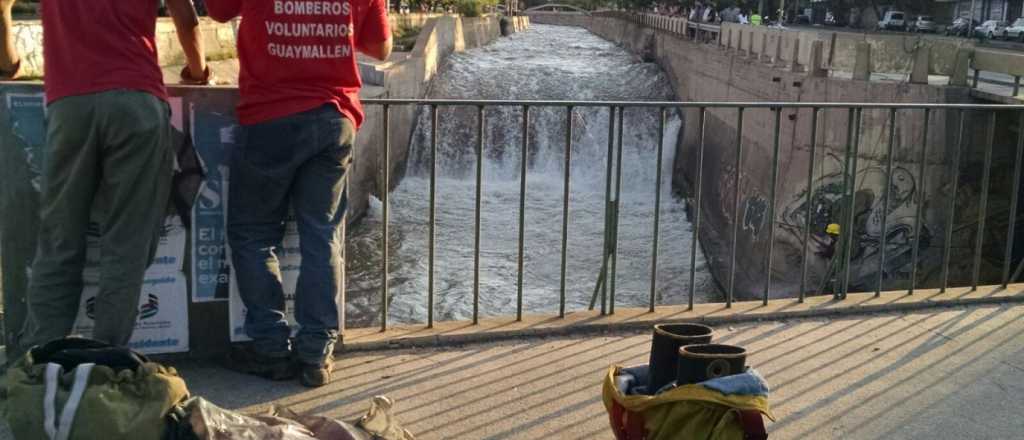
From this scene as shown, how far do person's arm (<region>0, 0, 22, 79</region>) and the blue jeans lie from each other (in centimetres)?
94

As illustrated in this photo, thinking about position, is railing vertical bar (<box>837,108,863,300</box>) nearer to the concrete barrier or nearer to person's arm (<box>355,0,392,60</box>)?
person's arm (<box>355,0,392,60</box>)

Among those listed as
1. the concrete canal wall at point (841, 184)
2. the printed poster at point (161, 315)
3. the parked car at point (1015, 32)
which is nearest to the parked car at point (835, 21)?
the parked car at point (1015, 32)

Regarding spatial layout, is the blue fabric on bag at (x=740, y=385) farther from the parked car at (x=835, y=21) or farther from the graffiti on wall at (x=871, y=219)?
the parked car at (x=835, y=21)

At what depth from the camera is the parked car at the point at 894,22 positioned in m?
61.8

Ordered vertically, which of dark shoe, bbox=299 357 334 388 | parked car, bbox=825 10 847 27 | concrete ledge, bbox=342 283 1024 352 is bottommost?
concrete ledge, bbox=342 283 1024 352

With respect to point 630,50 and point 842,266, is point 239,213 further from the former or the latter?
point 630,50

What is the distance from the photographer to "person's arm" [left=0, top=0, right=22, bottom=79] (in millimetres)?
3915

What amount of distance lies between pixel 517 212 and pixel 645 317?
18418mm

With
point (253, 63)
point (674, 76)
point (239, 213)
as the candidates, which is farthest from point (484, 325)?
point (674, 76)

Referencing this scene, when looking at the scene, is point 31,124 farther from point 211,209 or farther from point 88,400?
point 88,400

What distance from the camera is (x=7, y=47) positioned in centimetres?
409

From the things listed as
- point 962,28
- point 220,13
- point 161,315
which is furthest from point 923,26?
point 161,315

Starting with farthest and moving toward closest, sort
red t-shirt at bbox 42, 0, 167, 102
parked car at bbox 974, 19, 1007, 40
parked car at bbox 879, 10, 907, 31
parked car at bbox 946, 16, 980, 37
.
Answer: parked car at bbox 879, 10, 907, 31, parked car at bbox 946, 16, 980, 37, parked car at bbox 974, 19, 1007, 40, red t-shirt at bbox 42, 0, 167, 102

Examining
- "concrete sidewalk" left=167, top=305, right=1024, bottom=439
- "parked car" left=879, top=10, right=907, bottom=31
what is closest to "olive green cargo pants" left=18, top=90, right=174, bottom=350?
"concrete sidewalk" left=167, top=305, right=1024, bottom=439
